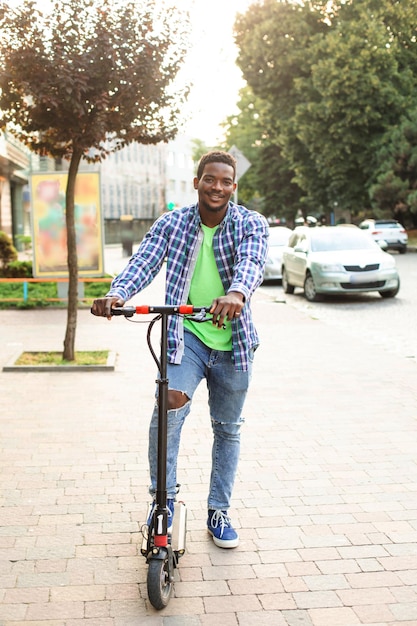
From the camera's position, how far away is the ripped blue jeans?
143 inches

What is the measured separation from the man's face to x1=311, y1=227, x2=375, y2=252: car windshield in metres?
12.9

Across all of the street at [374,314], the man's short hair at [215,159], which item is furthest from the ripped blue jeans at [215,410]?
the street at [374,314]

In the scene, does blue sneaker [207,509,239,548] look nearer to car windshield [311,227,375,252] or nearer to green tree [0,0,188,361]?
green tree [0,0,188,361]

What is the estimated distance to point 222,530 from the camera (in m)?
3.87

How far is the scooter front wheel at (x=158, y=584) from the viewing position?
3162 mm

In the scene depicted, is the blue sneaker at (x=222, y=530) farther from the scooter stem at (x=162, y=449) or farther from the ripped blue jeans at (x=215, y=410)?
the scooter stem at (x=162, y=449)

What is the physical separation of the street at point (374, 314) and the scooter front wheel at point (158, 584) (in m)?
6.52

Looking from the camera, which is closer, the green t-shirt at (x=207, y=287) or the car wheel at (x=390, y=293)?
the green t-shirt at (x=207, y=287)

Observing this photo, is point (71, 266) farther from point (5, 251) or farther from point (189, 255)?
point (5, 251)

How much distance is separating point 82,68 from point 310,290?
902cm

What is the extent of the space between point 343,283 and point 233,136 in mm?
45911

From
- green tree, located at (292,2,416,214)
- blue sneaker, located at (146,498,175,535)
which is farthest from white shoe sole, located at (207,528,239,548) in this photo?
green tree, located at (292,2,416,214)

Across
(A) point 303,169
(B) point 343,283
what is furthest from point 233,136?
(B) point 343,283

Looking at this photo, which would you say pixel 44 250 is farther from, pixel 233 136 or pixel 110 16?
pixel 233 136
